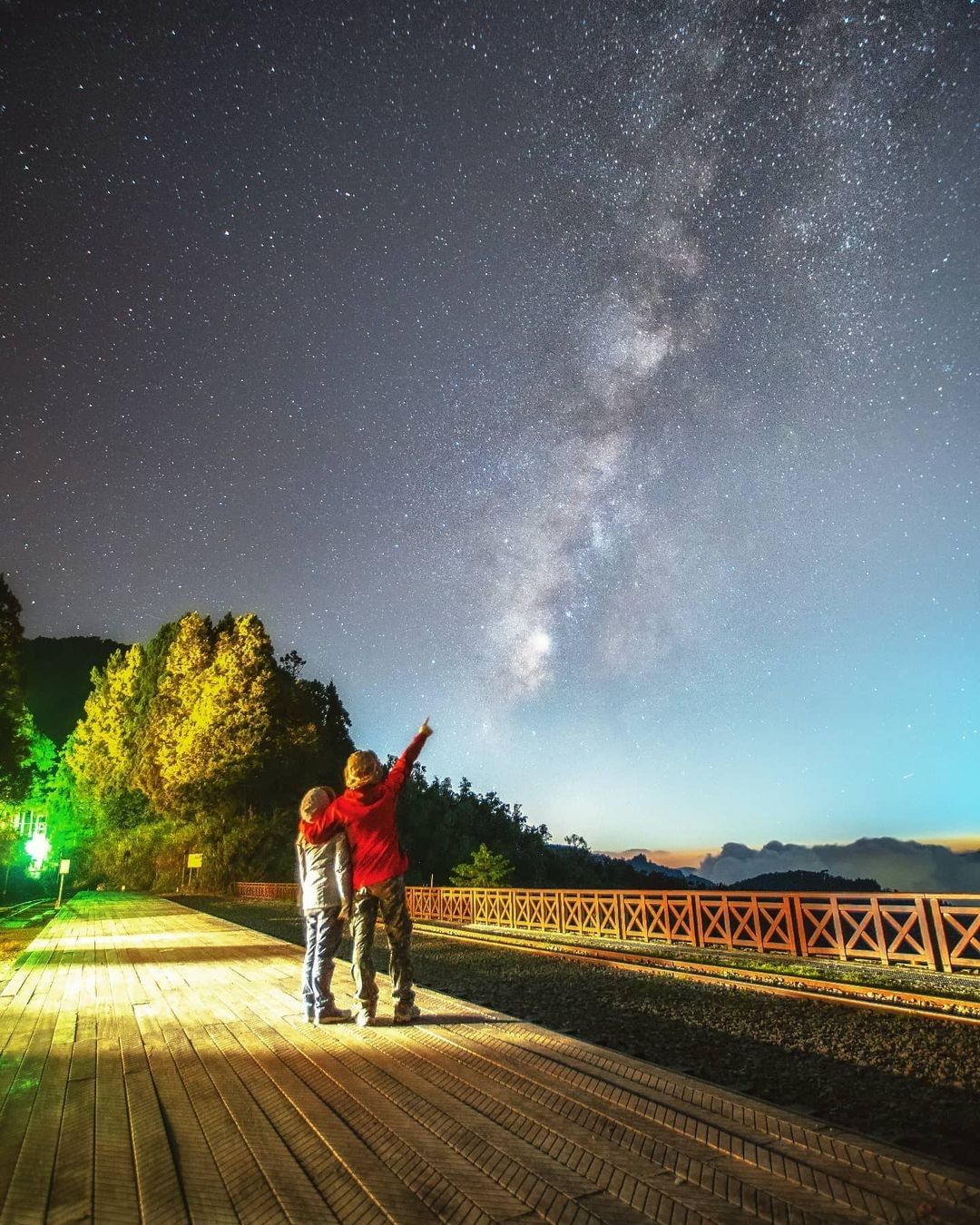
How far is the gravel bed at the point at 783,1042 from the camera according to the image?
3.88 m

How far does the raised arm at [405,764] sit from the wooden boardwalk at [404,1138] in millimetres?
1599

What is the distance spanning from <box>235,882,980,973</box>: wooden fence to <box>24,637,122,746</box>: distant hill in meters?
75.4

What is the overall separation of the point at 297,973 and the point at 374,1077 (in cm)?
436

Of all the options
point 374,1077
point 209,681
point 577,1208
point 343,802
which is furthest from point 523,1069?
point 209,681

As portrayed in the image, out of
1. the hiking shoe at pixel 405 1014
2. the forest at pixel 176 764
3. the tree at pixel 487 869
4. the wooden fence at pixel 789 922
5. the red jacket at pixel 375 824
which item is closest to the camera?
the hiking shoe at pixel 405 1014

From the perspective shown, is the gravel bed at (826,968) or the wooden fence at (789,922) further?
the wooden fence at (789,922)

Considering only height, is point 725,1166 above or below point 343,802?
below

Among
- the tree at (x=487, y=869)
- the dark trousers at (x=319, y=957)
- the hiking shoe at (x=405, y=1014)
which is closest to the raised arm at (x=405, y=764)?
the dark trousers at (x=319, y=957)

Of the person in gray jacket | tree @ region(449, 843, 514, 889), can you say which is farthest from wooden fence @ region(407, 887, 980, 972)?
tree @ region(449, 843, 514, 889)

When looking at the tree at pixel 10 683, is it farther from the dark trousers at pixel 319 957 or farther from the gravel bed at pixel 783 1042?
the dark trousers at pixel 319 957

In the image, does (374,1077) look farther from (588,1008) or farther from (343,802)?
(588,1008)

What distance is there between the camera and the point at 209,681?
3406cm

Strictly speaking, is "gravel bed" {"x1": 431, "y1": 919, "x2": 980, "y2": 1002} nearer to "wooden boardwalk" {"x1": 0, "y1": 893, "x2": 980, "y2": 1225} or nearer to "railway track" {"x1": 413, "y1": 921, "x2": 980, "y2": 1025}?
"railway track" {"x1": 413, "y1": 921, "x2": 980, "y2": 1025}

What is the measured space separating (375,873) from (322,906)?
508mm
